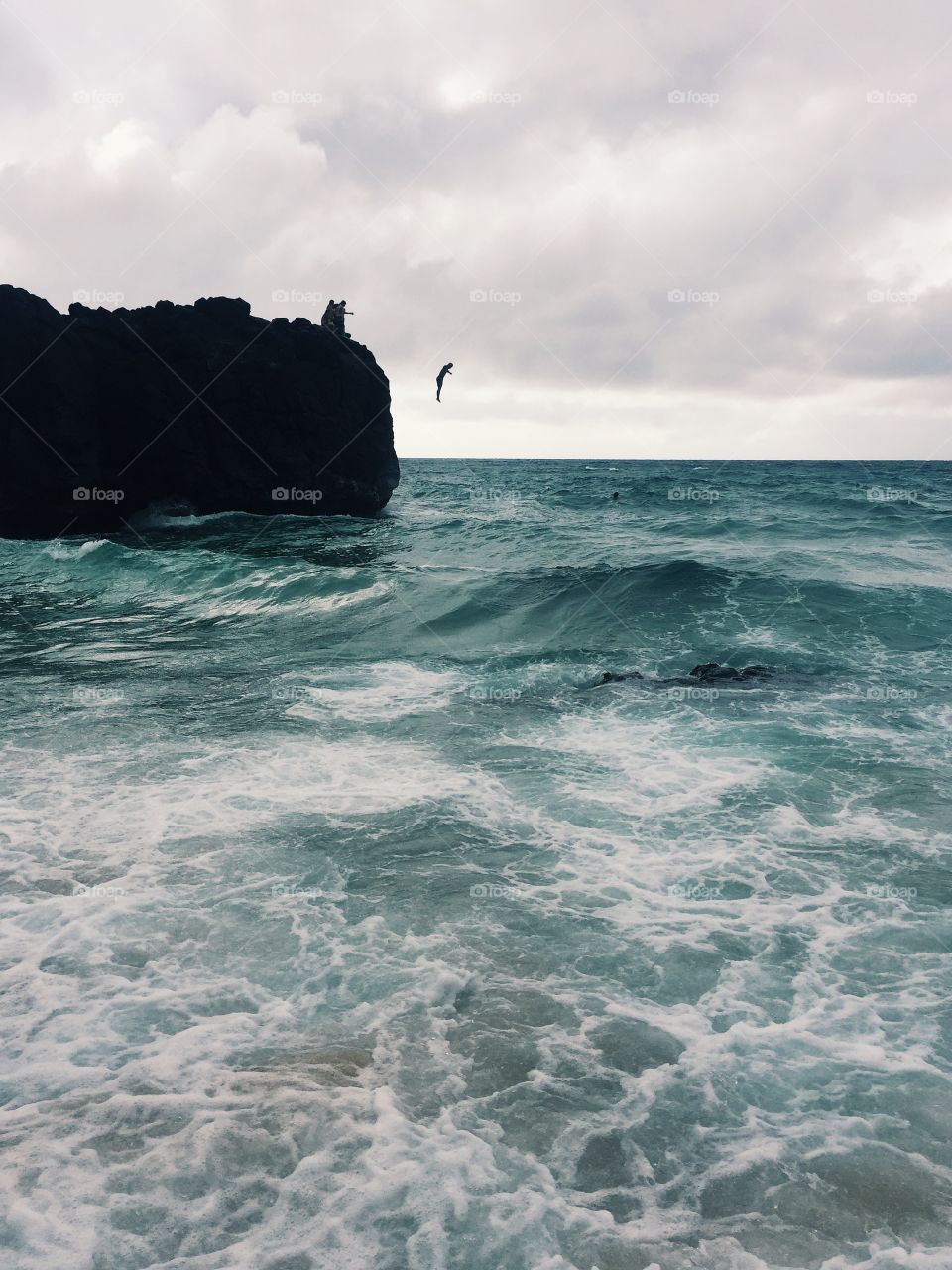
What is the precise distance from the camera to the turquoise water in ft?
15.9

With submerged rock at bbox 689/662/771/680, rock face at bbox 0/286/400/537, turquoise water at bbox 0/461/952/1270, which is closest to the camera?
turquoise water at bbox 0/461/952/1270

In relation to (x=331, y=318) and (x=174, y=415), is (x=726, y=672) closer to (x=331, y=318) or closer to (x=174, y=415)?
(x=174, y=415)

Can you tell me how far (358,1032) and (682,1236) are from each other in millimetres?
2755

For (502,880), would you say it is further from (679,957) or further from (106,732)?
(106,732)

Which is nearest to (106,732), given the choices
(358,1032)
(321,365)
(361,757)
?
(361,757)

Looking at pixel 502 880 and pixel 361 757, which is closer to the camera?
pixel 502 880

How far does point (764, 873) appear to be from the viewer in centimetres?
910

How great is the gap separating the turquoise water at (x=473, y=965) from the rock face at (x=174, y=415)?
26.9 metres

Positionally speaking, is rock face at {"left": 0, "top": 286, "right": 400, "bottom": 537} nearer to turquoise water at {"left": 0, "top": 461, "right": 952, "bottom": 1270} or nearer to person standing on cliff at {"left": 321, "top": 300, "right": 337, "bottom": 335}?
person standing on cliff at {"left": 321, "top": 300, "right": 337, "bottom": 335}

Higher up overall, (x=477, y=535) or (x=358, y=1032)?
(x=477, y=535)

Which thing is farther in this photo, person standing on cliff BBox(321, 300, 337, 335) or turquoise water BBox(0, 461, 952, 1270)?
person standing on cliff BBox(321, 300, 337, 335)

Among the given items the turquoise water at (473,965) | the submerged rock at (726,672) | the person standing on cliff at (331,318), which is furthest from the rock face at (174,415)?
the submerged rock at (726,672)

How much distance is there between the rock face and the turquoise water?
2689 cm

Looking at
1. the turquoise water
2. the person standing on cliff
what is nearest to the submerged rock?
the turquoise water
